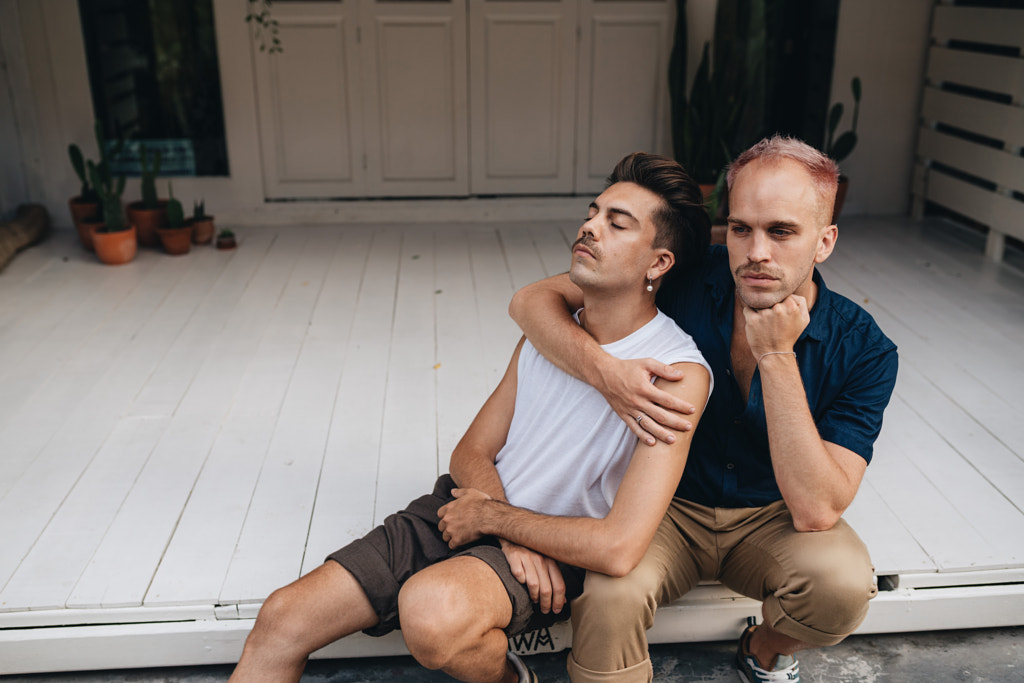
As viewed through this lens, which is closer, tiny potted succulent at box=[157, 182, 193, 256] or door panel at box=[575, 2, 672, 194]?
tiny potted succulent at box=[157, 182, 193, 256]

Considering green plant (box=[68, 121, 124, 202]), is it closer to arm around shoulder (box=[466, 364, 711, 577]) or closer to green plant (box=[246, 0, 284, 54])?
green plant (box=[246, 0, 284, 54])

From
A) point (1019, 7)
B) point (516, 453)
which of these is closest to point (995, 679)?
point (516, 453)

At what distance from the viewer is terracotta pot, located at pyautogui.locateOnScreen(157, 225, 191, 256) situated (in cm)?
433

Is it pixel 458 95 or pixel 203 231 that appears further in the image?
pixel 458 95

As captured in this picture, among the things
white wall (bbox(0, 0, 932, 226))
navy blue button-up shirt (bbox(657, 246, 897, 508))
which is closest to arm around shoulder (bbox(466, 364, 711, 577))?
navy blue button-up shirt (bbox(657, 246, 897, 508))

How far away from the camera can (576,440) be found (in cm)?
178

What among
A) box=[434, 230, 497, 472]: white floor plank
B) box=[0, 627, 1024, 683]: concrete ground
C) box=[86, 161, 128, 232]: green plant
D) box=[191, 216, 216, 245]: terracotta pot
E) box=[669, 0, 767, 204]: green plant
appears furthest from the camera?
box=[191, 216, 216, 245]: terracotta pot

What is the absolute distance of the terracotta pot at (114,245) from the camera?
4.16 meters

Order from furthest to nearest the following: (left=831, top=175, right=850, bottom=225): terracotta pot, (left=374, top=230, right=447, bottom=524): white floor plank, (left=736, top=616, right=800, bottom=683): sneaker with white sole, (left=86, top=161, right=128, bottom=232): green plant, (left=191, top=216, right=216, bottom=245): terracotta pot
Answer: (left=831, top=175, right=850, bottom=225): terracotta pot < (left=191, top=216, right=216, bottom=245): terracotta pot < (left=86, top=161, right=128, bottom=232): green plant < (left=374, top=230, right=447, bottom=524): white floor plank < (left=736, top=616, right=800, bottom=683): sneaker with white sole

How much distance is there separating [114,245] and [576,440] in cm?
319

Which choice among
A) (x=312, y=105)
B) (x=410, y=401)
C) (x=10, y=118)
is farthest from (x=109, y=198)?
(x=410, y=401)

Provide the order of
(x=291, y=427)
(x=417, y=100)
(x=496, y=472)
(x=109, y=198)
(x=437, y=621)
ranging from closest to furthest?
1. (x=437, y=621)
2. (x=496, y=472)
3. (x=291, y=427)
4. (x=109, y=198)
5. (x=417, y=100)

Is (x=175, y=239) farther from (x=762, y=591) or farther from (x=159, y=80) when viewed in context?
(x=762, y=591)

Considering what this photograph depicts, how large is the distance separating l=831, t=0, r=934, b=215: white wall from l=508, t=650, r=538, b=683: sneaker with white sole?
412 centimetres
